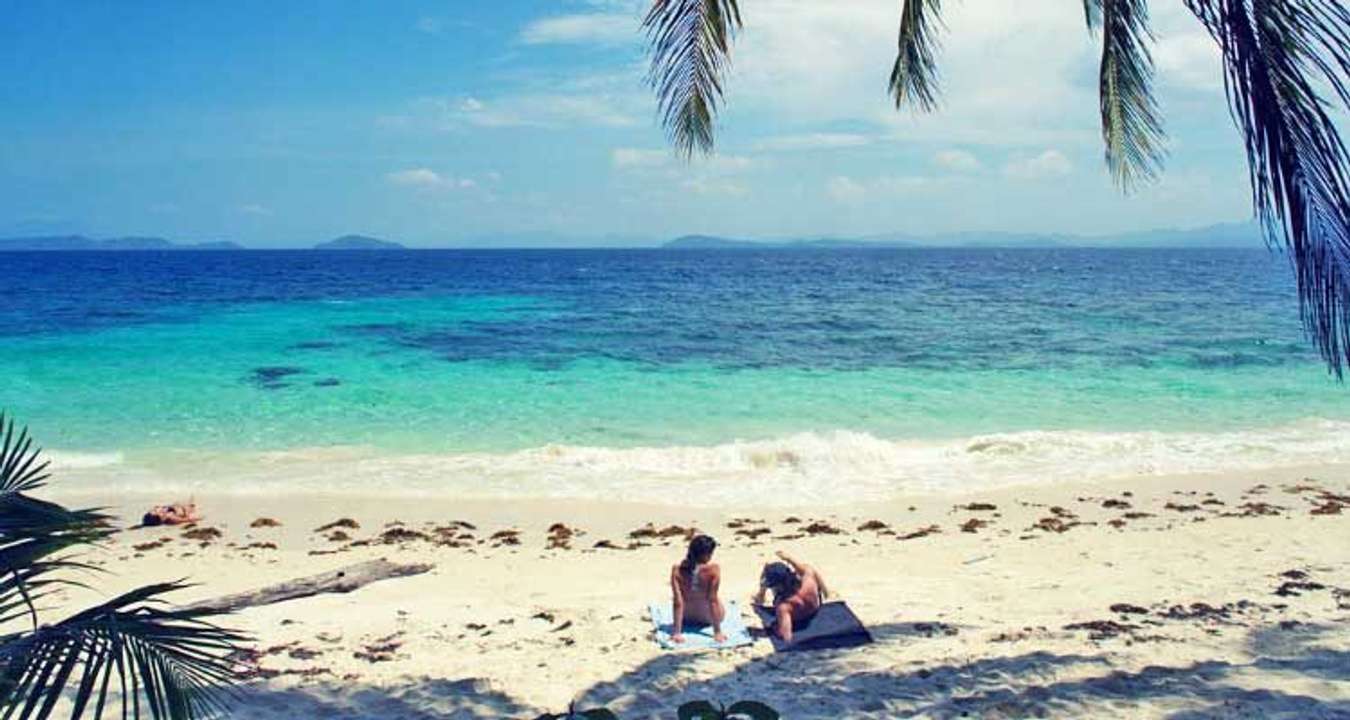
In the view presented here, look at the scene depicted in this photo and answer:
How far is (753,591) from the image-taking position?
7.87 m

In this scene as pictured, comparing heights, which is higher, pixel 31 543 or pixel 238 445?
pixel 31 543

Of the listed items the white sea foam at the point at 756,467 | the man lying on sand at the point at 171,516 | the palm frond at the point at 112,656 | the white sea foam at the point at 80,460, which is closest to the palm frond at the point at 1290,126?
the palm frond at the point at 112,656

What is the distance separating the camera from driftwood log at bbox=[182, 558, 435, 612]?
19.8 ft

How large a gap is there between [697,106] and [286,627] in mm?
4552

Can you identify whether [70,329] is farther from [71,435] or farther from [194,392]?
[71,435]

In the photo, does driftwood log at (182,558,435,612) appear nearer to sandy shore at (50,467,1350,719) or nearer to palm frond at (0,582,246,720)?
sandy shore at (50,467,1350,719)

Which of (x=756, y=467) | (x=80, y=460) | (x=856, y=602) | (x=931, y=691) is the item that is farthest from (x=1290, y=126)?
(x=80, y=460)

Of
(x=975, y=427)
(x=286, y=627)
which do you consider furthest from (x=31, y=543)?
(x=975, y=427)

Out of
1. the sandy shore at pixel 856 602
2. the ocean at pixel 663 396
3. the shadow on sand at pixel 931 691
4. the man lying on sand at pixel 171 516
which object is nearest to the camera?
the shadow on sand at pixel 931 691

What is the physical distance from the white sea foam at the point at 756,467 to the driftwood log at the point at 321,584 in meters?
4.46

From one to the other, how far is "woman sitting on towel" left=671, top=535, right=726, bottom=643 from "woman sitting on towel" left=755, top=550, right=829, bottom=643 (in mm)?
379

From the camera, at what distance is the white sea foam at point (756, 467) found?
40.1 feet

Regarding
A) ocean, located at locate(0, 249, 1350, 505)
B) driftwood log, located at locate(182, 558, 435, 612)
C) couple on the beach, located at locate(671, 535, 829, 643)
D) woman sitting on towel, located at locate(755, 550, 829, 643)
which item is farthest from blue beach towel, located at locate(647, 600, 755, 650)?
ocean, located at locate(0, 249, 1350, 505)

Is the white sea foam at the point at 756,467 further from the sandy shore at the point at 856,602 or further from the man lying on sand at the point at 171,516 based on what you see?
the man lying on sand at the point at 171,516
